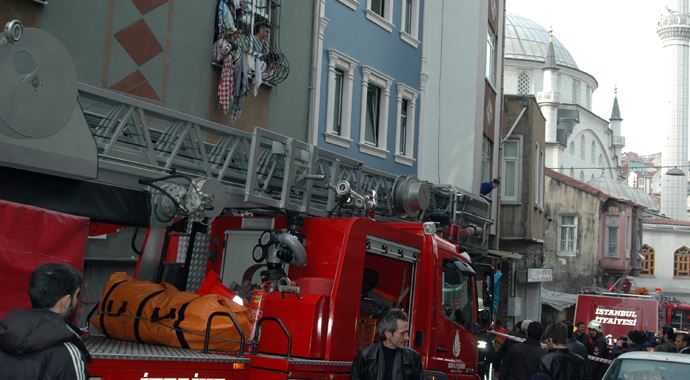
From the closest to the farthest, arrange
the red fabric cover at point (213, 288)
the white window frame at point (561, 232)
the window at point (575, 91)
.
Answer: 1. the red fabric cover at point (213, 288)
2. the white window frame at point (561, 232)
3. the window at point (575, 91)

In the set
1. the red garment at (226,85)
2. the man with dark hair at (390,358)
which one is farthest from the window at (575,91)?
the man with dark hair at (390,358)

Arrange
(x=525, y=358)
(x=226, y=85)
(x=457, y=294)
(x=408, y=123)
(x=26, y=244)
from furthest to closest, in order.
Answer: (x=408, y=123) < (x=226, y=85) < (x=457, y=294) < (x=525, y=358) < (x=26, y=244)

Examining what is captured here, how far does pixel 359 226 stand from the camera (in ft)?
29.0

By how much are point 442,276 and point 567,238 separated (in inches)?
1680

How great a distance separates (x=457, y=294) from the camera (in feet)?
A: 35.3

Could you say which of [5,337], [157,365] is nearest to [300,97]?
[157,365]

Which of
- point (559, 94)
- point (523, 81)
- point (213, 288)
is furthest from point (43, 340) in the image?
point (559, 94)

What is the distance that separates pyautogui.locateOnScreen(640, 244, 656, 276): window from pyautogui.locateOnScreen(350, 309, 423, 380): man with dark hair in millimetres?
71497

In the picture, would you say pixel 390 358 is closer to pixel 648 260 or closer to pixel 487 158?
pixel 487 158

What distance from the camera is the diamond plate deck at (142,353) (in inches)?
242

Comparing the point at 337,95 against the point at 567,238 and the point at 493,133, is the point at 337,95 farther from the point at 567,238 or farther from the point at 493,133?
the point at 567,238

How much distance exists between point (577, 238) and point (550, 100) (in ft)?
116

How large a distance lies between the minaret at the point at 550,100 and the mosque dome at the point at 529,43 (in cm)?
274

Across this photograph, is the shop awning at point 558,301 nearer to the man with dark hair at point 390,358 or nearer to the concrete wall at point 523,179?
Answer: the concrete wall at point 523,179
